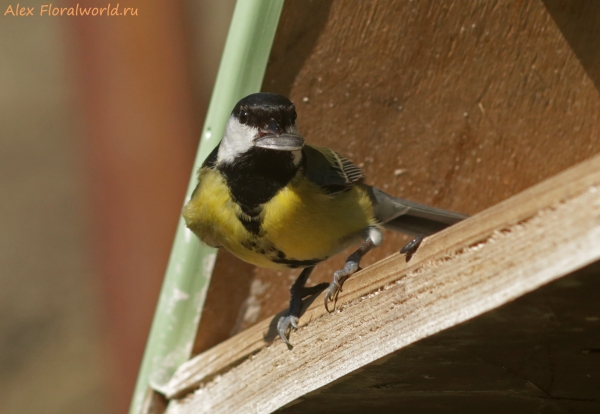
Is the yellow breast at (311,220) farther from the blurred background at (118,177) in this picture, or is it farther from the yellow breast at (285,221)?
the blurred background at (118,177)

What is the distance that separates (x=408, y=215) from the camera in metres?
2.11

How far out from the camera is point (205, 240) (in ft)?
6.16

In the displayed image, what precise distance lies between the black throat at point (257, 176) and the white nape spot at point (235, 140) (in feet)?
0.06

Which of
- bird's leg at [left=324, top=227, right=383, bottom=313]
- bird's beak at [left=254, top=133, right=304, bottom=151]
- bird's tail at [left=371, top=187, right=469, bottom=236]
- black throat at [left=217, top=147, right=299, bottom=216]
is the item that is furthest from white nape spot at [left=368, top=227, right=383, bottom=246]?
bird's beak at [left=254, top=133, right=304, bottom=151]

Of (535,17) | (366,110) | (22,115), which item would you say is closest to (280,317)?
(366,110)

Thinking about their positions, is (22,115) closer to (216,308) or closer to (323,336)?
(216,308)

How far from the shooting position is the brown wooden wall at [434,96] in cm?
196

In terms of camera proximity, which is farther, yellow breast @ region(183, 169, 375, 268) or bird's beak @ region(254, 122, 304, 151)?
yellow breast @ region(183, 169, 375, 268)

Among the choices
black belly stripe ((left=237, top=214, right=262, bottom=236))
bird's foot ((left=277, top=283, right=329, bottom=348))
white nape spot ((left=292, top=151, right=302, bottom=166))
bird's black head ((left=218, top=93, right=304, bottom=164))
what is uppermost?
bird's black head ((left=218, top=93, right=304, bottom=164))

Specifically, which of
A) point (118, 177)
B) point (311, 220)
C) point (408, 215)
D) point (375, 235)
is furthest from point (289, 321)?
point (118, 177)

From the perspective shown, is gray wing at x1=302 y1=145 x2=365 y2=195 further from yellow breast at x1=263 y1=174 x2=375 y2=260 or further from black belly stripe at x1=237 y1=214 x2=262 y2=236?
black belly stripe at x1=237 y1=214 x2=262 y2=236

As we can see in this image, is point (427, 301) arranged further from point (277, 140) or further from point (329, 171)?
point (329, 171)

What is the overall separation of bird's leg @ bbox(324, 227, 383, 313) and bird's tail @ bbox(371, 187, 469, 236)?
13cm

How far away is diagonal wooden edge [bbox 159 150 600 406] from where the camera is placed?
2.88 feet
